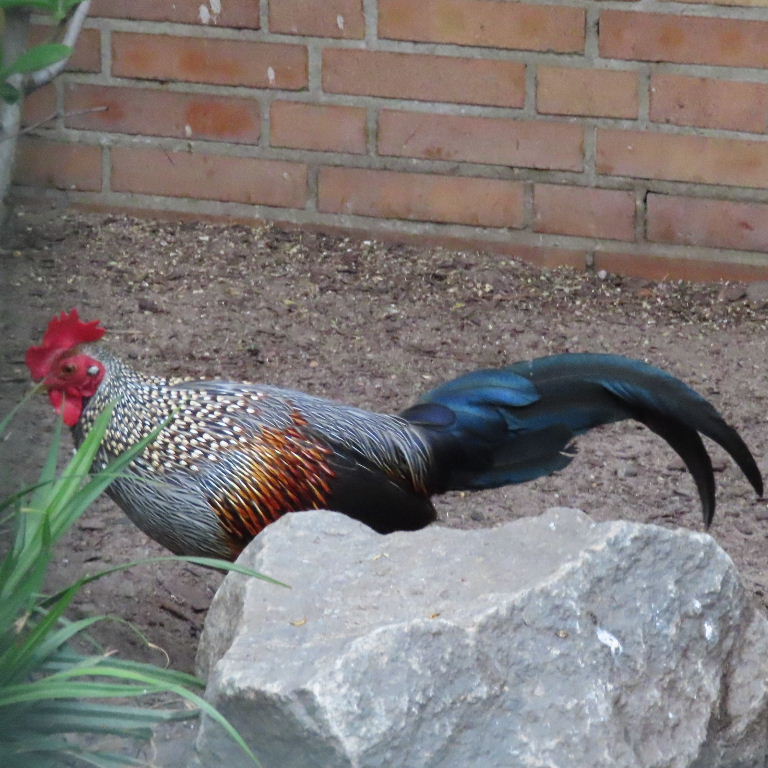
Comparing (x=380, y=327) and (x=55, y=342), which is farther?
(x=380, y=327)

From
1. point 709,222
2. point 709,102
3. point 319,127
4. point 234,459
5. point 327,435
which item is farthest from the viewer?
point 319,127

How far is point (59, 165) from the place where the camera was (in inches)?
173

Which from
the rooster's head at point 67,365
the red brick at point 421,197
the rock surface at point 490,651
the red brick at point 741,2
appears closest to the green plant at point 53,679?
the rock surface at point 490,651

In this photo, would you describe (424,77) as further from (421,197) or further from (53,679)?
(53,679)

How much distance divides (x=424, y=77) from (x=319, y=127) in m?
0.39

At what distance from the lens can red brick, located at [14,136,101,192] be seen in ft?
14.4

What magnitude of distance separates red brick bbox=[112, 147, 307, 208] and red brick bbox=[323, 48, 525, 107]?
1.14 feet

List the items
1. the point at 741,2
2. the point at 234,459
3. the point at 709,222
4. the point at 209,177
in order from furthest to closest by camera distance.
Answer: the point at 209,177 → the point at 709,222 → the point at 741,2 → the point at 234,459

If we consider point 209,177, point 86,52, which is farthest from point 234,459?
point 86,52

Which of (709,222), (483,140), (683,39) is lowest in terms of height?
(709,222)

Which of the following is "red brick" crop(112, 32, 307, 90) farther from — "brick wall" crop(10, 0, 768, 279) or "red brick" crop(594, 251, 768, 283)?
"red brick" crop(594, 251, 768, 283)

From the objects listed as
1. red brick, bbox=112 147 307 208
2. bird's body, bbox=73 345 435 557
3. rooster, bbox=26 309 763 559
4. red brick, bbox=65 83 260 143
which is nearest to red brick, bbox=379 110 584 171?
red brick, bbox=112 147 307 208

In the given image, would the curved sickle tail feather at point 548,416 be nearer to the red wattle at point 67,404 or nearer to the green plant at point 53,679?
the red wattle at point 67,404

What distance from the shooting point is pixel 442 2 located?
4.03 meters
